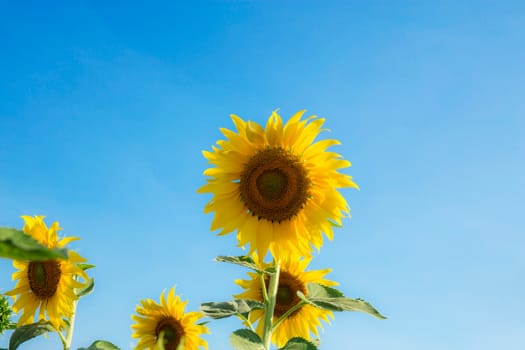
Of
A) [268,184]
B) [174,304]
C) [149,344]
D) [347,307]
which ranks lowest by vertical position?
[347,307]

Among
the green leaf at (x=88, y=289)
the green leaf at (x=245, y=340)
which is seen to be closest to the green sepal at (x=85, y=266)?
the green leaf at (x=88, y=289)

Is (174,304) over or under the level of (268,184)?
under

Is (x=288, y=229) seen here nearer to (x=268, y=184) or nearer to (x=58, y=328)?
(x=268, y=184)

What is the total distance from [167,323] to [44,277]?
6.81ft

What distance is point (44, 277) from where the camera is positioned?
22.2 feet

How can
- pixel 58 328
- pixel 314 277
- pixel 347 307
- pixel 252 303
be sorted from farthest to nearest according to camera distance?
pixel 314 277 < pixel 58 328 < pixel 252 303 < pixel 347 307

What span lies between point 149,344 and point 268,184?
342 centimetres

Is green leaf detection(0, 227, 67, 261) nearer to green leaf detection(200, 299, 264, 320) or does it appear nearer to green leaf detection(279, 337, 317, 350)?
green leaf detection(279, 337, 317, 350)

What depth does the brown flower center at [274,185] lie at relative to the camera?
6.27 m

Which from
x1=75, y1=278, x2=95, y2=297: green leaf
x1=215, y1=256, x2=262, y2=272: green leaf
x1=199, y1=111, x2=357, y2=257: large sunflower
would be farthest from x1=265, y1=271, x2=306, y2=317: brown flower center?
x1=75, y1=278, x2=95, y2=297: green leaf

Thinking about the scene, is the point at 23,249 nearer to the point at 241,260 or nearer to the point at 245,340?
the point at 245,340

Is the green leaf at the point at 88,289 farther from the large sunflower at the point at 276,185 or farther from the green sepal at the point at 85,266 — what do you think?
the large sunflower at the point at 276,185

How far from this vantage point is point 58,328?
6094mm

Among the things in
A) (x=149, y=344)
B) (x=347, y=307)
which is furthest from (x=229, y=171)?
(x=149, y=344)
